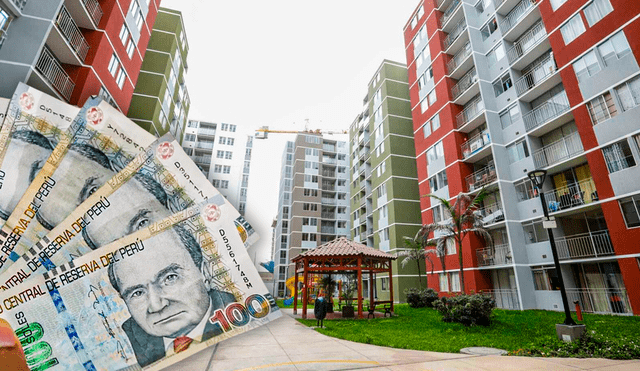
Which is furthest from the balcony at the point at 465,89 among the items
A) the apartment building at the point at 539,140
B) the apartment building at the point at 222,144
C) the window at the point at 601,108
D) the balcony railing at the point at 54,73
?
the apartment building at the point at 222,144

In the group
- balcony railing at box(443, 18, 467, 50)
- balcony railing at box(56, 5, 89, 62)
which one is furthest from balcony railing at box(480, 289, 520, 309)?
balcony railing at box(56, 5, 89, 62)

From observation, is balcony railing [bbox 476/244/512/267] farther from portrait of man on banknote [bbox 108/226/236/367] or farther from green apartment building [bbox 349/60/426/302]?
portrait of man on banknote [bbox 108/226/236/367]

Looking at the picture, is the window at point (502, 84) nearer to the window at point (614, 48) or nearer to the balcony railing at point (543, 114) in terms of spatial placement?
the balcony railing at point (543, 114)

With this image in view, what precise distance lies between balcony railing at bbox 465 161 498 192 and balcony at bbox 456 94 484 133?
151 inches

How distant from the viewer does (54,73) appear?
48.3 feet

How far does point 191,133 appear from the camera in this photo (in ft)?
200

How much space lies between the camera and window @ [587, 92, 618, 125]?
1656 centimetres

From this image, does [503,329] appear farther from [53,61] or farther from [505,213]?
[53,61]

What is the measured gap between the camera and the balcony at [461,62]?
2739 cm

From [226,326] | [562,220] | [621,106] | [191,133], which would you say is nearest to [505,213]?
[562,220]

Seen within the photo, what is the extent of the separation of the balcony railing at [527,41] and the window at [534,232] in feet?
41.8

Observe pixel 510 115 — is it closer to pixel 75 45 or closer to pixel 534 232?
pixel 534 232

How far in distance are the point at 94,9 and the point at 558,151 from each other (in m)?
29.3

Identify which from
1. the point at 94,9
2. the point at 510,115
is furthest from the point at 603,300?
the point at 94,9
